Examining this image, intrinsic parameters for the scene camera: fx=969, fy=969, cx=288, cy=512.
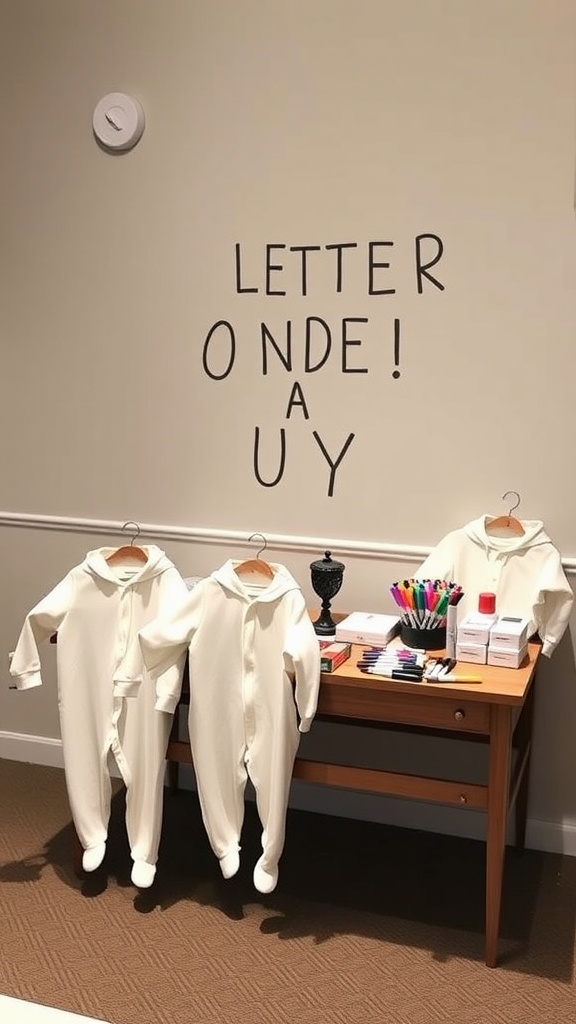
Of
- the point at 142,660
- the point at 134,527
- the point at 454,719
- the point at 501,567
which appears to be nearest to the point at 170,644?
the point at 142,660

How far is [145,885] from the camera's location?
244 centimetres

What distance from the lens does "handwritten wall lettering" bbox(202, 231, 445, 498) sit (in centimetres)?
269

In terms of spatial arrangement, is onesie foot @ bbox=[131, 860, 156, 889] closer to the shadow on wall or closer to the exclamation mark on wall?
the shadow on wall

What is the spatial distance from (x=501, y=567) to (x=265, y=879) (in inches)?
39.3

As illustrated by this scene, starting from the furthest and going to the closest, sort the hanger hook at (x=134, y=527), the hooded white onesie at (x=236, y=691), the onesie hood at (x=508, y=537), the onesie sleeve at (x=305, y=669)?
the hanger hook at (x=134, y=527), the onesie hood at (x=508, y=537), the hooded white onesie at (x=236, y=691), the onesie sleeve at (x=305, y=669)

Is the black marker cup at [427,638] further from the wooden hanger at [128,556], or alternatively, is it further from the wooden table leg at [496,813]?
the wooden hanger at [128,556]

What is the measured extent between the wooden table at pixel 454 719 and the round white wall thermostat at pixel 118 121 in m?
1.68

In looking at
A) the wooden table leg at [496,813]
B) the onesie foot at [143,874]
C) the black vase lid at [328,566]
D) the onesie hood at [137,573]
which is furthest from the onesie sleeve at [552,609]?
the onesie foot at [143,874]

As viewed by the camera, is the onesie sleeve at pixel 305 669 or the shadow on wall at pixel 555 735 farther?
the shadow on wall at pixel 555 735

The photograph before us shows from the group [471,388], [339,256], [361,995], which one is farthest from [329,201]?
[361,995]

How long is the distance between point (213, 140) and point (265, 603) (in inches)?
55.0

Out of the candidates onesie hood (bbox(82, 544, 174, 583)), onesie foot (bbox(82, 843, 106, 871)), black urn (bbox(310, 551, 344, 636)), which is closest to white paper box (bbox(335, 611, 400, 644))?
black urn (bbox(310, 551, 344, 636))

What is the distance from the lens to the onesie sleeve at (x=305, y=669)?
2227 mm

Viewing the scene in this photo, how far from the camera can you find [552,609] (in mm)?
2463
